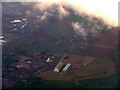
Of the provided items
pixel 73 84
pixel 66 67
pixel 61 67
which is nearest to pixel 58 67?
pixel 61 67

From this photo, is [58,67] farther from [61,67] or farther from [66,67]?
[66,67]

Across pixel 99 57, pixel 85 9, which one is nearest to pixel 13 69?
pixel 99 57

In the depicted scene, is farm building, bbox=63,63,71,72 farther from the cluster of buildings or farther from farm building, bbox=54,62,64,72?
farm building, bbox=54,62,64,72

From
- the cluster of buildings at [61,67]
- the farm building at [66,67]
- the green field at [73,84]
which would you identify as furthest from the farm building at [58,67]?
the green field at [73,84]

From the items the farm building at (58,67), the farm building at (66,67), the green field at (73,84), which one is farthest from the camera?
the farm building at (66,67)

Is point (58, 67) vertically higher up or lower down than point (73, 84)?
higher up

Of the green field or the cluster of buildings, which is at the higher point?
the cluster of buildings

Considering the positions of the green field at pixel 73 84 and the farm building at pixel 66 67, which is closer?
the green field at pixel 73 84

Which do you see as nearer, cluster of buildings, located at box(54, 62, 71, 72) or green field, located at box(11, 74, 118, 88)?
green field, located at box(11, 74, 118, 88)

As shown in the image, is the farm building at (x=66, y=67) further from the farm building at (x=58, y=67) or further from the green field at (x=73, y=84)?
the green field at (x=73, y=84)

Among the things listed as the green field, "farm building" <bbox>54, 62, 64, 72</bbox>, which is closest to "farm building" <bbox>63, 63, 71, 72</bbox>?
"farm building" <bbox>54, 62, 64, 72</bbox>

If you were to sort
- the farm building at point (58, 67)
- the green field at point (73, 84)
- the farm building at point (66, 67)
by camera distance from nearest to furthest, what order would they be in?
the green field at point (73, 84) < the farm building at point (58, 67) < the farm building at point (66, 67)
